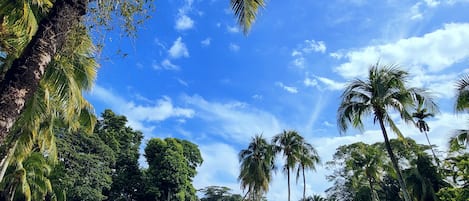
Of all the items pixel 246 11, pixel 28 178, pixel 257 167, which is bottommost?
pixel 28 178

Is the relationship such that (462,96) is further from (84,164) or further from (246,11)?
(84,164)

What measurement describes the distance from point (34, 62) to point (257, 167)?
26538mm

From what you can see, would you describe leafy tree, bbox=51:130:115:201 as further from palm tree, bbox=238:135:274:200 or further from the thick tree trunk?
the thick tree trunk

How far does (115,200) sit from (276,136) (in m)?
20.3

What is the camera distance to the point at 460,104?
528 inches

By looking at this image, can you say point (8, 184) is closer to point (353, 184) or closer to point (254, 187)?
point (254, 187)

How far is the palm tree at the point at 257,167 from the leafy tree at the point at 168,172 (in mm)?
10032

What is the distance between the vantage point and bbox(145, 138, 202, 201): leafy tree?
120ft

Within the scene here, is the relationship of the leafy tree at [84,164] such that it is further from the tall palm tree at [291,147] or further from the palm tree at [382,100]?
the palm tree at [382,100]

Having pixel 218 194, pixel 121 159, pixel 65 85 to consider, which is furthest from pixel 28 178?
pixel 218 194

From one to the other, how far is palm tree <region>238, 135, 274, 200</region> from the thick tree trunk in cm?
2530

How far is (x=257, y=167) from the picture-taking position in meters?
29.0

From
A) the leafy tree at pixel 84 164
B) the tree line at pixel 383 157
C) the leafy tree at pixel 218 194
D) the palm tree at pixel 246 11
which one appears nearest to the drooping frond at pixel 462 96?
the tree line at pixel 383 157

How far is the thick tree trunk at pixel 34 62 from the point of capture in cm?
325
